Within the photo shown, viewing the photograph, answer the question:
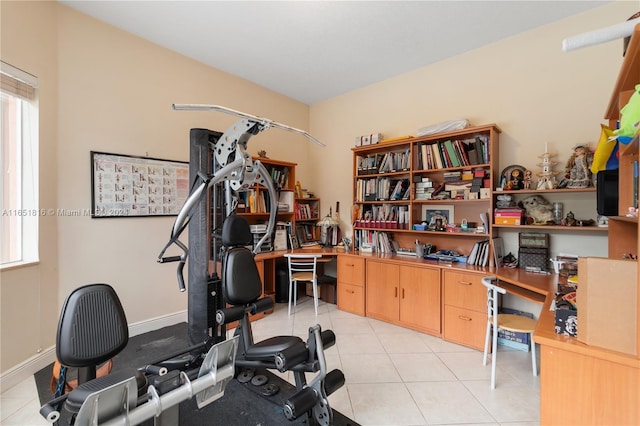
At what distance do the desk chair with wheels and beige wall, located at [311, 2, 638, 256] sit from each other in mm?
2102

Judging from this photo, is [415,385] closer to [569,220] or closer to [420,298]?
[420,298]

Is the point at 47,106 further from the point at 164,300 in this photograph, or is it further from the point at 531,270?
the point at 531,270

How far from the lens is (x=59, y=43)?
100.0 inches

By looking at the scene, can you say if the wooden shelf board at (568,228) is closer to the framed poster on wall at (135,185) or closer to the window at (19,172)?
the framed poster on wall at (135,185)

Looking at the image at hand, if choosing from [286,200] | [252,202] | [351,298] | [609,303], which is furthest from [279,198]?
[609,303]

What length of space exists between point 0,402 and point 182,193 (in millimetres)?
2197

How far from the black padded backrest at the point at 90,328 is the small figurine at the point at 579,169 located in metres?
3.51

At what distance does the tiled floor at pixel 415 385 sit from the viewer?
1.86 meters

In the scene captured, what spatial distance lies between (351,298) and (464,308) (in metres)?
1.40

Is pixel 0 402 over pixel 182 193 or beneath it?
beneath

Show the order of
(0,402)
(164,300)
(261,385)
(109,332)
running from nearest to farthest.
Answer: (109,332), (0,402), (261,385), (164,300)

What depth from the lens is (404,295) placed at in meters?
3.25

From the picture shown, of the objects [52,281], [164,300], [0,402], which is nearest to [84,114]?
[52,281]

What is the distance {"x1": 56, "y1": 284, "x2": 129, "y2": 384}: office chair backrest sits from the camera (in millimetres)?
1246
